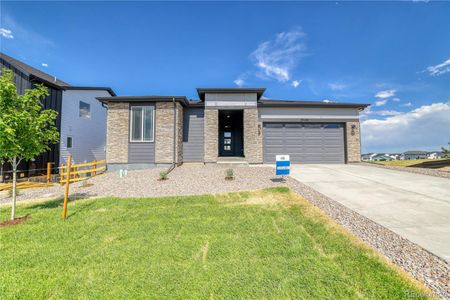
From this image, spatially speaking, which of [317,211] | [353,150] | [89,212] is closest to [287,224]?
[317,211]

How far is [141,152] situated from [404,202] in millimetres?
13323

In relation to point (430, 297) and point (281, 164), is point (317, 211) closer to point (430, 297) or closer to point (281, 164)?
point (430, 297)

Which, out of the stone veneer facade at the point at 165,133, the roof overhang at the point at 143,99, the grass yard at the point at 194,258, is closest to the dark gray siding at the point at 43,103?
the roof overhang at the point at 143,99

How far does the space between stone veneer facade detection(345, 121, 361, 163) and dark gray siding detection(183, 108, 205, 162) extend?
36.0ft

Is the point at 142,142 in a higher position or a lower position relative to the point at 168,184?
higher

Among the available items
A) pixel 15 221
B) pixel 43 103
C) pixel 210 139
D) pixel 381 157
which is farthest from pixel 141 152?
pixel 381 157

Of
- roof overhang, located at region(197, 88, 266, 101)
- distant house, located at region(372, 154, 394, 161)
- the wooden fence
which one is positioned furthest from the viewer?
distant house, located at region(372, 154, 394, 161)

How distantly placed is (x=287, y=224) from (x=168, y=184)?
5726mm

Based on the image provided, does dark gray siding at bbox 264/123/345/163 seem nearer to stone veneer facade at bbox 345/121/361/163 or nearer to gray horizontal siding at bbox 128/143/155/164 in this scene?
stone veneer facade at bbox 345/121/361/163

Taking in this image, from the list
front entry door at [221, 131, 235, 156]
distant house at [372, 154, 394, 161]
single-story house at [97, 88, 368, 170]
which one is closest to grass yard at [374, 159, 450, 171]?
single-story house at [97, 88, 368, 170]

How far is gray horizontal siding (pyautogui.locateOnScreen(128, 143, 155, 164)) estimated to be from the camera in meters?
12.8

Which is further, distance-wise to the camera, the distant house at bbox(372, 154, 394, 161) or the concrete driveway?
the distant house at bbox(372, 154, 394, 161)

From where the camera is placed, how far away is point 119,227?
14.3ft

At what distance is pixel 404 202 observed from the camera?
5.33 metres
